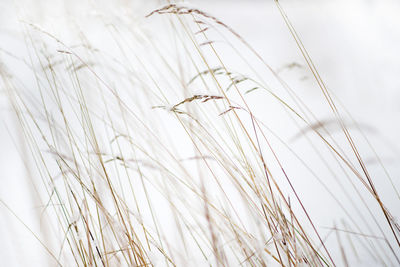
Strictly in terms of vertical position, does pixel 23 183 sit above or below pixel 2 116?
below

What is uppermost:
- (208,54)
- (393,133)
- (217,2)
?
(217,2)

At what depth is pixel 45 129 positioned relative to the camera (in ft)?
5.06

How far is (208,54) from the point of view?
93.3 inches

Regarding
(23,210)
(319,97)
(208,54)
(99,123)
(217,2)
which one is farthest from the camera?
(217,2)

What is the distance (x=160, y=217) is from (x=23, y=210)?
1.66 ft

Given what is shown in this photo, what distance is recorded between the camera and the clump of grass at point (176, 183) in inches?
30.7

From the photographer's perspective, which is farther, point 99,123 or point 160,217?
point 99,123

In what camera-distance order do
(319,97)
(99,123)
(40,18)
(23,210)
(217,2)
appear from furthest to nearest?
1. (217,2)
2. (319,97)
3. (99,123)
4. (40,18)
5. (23,210)

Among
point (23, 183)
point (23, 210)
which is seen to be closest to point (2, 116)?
point (23, 183)

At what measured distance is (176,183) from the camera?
3.36ft

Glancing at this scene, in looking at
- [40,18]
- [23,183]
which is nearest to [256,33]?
[40,18]

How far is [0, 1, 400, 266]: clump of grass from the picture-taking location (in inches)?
30.7

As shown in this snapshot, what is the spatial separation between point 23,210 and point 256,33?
1.89 meters

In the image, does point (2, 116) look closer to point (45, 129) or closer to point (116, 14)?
point (45, 129)
